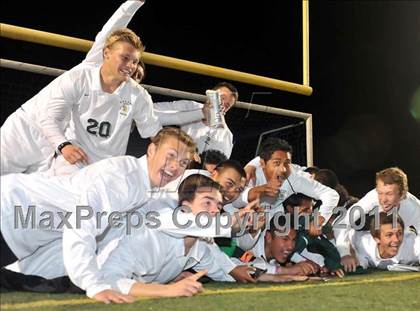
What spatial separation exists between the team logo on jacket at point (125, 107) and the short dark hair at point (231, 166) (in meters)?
0.35

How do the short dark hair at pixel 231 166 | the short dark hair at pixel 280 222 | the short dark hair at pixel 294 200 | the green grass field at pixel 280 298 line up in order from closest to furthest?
the green grass field at pixel 280 298 → the short dark hair at pixel 231 166 → the short dark hair at pixel 280 222 → the short dark hair at pixel 294 200

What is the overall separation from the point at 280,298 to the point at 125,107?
71 centimetres

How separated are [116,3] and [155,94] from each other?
420 mm

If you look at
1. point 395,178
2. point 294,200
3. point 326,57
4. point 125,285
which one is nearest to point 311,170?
point 294,200

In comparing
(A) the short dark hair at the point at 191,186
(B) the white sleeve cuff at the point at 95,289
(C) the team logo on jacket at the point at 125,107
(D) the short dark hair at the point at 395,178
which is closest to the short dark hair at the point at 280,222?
(A) the short dark hair at the point at 191,186

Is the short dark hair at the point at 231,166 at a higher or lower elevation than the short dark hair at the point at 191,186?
higher

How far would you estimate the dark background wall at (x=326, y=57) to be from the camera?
2170 millimetres

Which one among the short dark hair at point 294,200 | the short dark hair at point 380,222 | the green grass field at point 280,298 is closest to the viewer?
the green grass field at point 280,298

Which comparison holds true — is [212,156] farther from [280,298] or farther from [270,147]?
[280,298]

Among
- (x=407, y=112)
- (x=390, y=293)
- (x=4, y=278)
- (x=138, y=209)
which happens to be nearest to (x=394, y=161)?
(x=407, y=112)

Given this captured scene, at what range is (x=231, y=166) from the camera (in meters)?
1.87

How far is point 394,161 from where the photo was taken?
2670mm

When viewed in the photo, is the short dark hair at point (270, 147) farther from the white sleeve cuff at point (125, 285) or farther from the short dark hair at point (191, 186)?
the white sleeve cuff at point (125, 285)

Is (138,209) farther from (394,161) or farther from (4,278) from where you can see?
(394,161)
